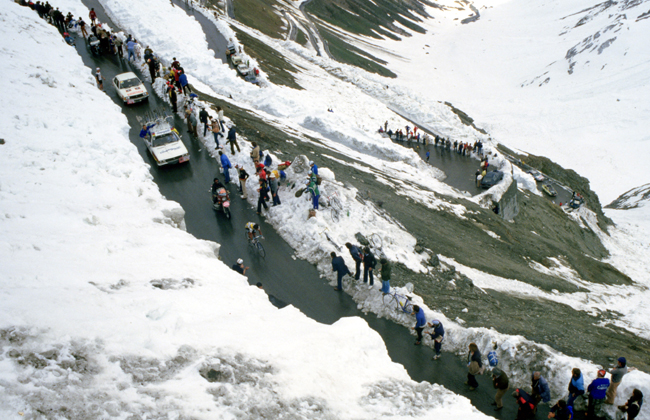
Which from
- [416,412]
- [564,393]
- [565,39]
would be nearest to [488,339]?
[564,393]

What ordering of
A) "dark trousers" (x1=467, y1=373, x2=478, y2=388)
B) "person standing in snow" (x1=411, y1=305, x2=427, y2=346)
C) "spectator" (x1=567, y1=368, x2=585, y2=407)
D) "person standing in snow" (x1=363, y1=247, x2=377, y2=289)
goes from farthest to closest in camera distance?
"person standing in snow" (x1=363, y1=247, x2=377, y2=289)
"person standing in snow" (x1=411, y1=305, x2=427, y2=346)
"dark trousers" (x1=467, y1=373, x2=478, y2=388)
"spectator" (x1=567, y1=368, x2=585, y2=407)

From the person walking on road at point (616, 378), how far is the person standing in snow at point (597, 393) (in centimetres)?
13

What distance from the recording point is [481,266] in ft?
56.4

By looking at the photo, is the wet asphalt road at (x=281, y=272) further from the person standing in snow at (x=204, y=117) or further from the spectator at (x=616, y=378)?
the spectator at (x=616, y=378)

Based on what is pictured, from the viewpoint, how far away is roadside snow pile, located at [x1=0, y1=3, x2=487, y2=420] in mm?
6121

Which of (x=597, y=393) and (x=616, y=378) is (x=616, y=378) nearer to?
(x=616, y=378)

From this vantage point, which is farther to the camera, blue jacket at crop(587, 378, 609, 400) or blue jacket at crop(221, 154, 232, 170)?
blue jacket at crop(221, 154, 232, 170)

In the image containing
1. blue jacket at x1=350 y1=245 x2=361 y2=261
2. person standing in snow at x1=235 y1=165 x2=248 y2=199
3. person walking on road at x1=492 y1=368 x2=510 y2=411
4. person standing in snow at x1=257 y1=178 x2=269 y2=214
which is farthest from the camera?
person standing in snow at x1=235 y1=165 x2=248 y2=199

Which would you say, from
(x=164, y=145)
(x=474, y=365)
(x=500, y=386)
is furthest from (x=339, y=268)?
(x=164, y=145)

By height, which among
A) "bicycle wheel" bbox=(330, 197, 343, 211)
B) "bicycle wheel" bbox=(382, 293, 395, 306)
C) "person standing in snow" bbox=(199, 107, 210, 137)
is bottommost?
"bicycle wheel" bbox=(382, 293, 395, 306)

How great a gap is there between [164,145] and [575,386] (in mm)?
18130

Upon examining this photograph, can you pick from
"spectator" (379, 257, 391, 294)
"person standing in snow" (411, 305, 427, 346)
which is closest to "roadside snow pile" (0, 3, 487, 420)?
"person standing in snow" (411, 305, 427, 346)

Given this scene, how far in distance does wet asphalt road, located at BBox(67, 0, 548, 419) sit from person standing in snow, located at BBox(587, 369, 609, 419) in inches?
42.0

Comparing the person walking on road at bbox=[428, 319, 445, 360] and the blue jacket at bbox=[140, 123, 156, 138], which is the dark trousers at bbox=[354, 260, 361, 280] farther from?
the blue jacket at bbox=[140, 123, 156, 138]
